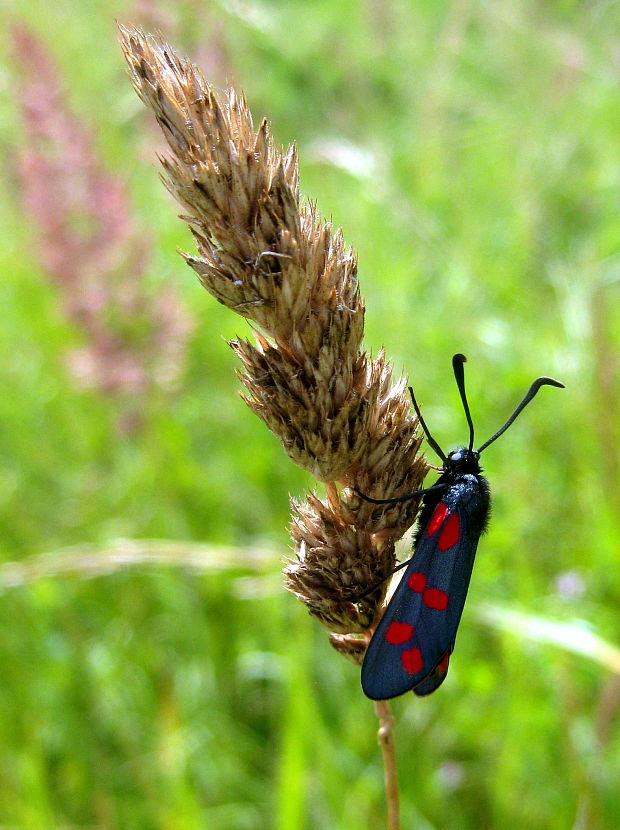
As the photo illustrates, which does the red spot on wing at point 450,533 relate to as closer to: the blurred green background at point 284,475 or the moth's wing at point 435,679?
the moth's wing at point 435,679

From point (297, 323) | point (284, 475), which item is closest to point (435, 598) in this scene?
point (297, 323)

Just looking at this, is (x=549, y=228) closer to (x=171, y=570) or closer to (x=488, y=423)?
(x=488, y=423)

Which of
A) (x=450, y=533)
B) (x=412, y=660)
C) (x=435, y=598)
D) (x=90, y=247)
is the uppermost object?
(x=90, y=247)

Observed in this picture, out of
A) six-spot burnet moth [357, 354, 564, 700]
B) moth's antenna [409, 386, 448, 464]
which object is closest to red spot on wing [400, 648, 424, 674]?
six-spot burnet moth [357, 354, 564, 700]

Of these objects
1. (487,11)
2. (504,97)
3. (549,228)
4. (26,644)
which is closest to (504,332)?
(549,228)

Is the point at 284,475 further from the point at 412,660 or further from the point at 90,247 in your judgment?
the point at 412,660

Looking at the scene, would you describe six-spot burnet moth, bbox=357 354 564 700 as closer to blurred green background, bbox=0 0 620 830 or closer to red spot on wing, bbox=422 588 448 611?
red spot on wing, bbox=422 588 448 611

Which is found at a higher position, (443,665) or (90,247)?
(90,247)
